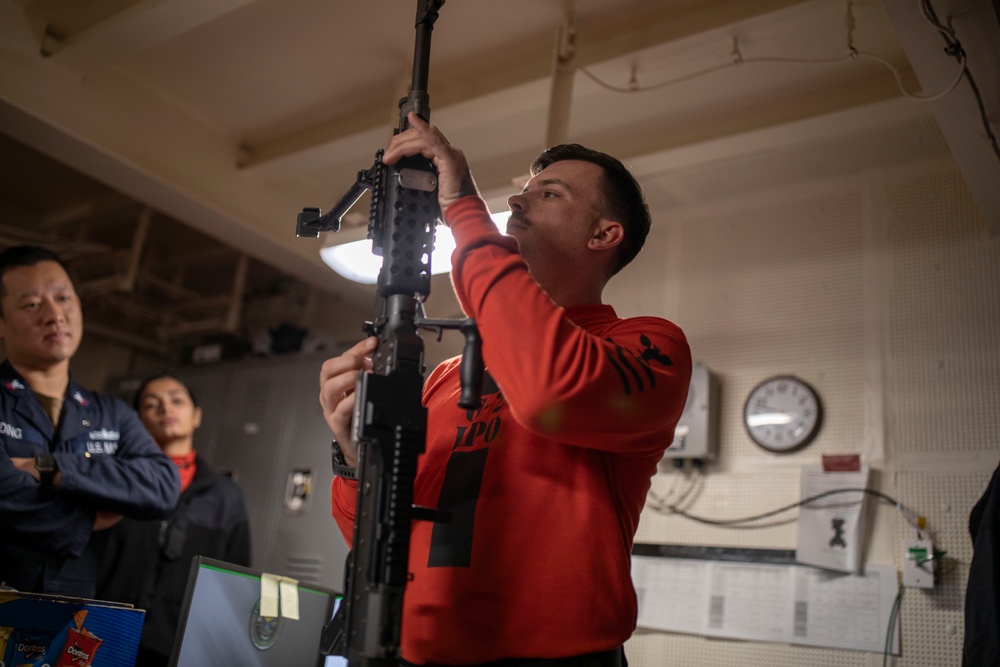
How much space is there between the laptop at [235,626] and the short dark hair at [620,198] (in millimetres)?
1053

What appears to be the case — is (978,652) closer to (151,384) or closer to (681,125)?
(681,125)

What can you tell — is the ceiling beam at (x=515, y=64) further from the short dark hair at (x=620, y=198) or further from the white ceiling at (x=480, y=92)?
the short dark hair at (x=620, y=198)

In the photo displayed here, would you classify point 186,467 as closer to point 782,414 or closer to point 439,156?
point 782,414

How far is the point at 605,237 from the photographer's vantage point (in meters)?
1.47

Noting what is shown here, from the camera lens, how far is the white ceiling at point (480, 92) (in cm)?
290

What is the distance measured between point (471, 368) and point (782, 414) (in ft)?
8.76

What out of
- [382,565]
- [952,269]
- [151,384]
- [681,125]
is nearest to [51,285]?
[151,384]

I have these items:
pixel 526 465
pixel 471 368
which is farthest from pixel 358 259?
pixel 471 368

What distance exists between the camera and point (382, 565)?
96 cm

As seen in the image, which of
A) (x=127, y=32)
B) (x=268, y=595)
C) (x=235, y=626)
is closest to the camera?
(x=235, y=626)

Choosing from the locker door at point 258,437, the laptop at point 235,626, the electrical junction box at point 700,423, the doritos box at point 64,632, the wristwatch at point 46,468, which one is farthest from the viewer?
the locker door at point 258,437

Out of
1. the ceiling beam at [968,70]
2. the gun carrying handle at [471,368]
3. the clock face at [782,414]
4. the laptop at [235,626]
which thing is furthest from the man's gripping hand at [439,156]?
the clock face at [782,414]

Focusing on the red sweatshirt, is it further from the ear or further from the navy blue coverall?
the navy blue coverall

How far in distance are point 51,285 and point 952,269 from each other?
324 cm
